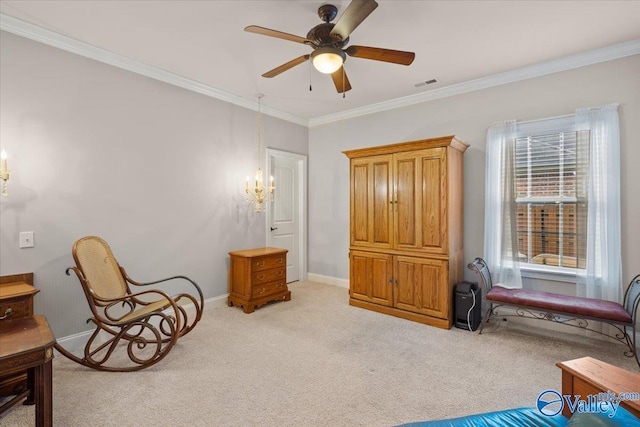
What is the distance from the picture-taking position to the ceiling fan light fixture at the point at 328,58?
7.54 ft

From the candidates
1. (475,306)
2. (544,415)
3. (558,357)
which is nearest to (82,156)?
(544,415)

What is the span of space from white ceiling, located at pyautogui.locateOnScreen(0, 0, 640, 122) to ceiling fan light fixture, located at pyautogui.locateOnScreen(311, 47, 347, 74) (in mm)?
420

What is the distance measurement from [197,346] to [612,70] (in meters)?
4.94

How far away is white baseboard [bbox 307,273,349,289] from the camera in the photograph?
16.9ft

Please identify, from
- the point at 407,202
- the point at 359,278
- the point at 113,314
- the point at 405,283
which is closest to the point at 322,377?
the point at 405,283

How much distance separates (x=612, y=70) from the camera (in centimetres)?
311

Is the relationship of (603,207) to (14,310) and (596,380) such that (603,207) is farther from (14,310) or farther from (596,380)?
(14,310)

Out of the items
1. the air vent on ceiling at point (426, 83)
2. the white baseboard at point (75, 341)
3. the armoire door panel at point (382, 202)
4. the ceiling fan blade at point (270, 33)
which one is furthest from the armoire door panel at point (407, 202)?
the white baseboard at point (75, 341)

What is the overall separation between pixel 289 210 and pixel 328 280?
4.57 ft

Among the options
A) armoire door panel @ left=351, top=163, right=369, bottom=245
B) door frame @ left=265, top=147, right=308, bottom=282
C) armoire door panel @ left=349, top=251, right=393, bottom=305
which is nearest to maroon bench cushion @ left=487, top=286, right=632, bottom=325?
armoire door panel @ left=349, top=251, right=393, bottom=305

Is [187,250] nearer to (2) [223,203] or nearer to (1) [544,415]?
(2) [223,203]

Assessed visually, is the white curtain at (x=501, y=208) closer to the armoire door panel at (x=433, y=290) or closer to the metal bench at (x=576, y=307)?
the metal bench at (x=576, y=307)

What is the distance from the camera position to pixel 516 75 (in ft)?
11.8

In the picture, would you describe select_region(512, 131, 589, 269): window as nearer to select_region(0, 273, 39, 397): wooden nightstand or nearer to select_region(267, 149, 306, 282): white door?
select_region(267, 149, 306, 282): white door
